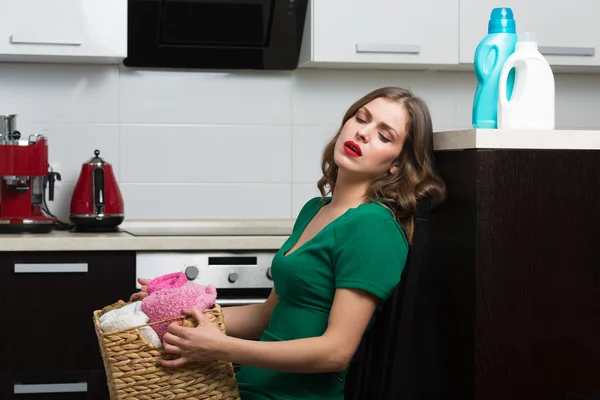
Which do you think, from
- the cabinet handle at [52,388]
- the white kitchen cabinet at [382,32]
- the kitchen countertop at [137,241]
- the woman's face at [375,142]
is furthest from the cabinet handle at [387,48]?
the cabinet handle at [52,388]

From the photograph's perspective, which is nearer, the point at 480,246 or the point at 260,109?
the point at 480,246

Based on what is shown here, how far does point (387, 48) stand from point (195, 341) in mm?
1565

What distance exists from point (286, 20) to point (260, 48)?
0.44ft

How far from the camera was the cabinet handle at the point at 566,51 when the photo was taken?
2.82 metres

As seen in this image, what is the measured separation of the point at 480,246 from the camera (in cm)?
142

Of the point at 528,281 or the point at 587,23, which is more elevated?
the point at 587,23

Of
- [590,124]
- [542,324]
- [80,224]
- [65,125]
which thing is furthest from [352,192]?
[590,124]

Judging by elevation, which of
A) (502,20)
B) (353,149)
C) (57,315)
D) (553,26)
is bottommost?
(57,315)

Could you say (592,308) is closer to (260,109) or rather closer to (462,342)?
(462,342)

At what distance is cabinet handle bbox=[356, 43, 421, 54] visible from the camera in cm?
272

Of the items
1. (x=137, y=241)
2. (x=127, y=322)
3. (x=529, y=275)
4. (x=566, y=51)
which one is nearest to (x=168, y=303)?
(x=127, y=322)

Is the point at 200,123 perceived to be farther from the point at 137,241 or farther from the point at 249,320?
the point at 249,320

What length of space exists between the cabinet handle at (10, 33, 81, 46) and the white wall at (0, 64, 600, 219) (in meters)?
0.31

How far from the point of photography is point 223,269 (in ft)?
8.06
